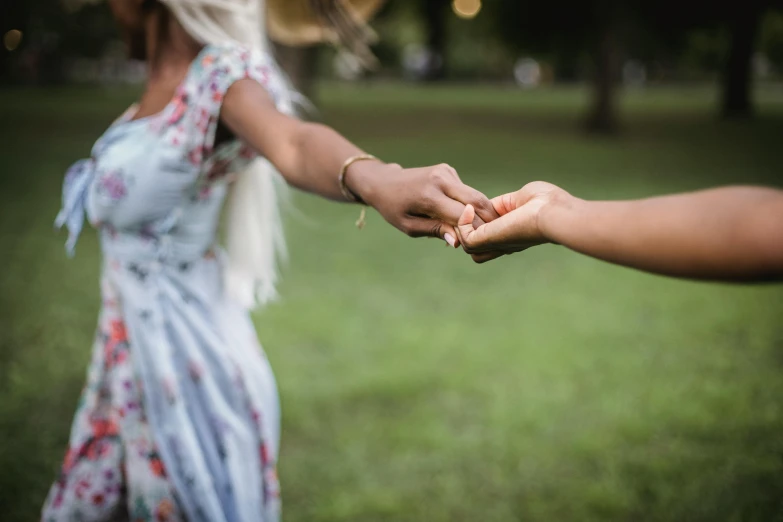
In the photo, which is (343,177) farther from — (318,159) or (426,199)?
(426,199)

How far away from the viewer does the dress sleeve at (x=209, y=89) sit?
2152 mm

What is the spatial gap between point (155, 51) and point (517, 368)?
142 inches

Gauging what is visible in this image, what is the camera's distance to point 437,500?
3844 millimetres

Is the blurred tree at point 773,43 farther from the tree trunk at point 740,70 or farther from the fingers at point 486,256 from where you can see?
the fingers at point 486,256

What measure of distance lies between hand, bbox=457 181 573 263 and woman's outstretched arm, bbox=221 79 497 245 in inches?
1.2

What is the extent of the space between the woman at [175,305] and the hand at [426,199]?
47cm

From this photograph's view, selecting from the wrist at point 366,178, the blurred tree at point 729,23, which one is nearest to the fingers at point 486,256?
the wrist at point 366,178

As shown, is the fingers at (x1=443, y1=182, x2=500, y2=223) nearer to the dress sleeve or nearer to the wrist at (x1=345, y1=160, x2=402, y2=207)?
the wrist at (x1=345, y1=160, x2=402, y2=207)

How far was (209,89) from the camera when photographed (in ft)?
7.09

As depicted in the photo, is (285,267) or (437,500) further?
(285,267)

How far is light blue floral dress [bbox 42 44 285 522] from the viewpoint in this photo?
7.40ft

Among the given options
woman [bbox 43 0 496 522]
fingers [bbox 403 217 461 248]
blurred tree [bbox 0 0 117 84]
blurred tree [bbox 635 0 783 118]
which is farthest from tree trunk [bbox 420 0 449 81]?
fingers [bbox 403 217 461 248]

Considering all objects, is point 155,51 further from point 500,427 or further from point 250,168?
point 500,427

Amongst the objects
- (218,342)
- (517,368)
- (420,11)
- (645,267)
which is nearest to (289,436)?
(517,368)
